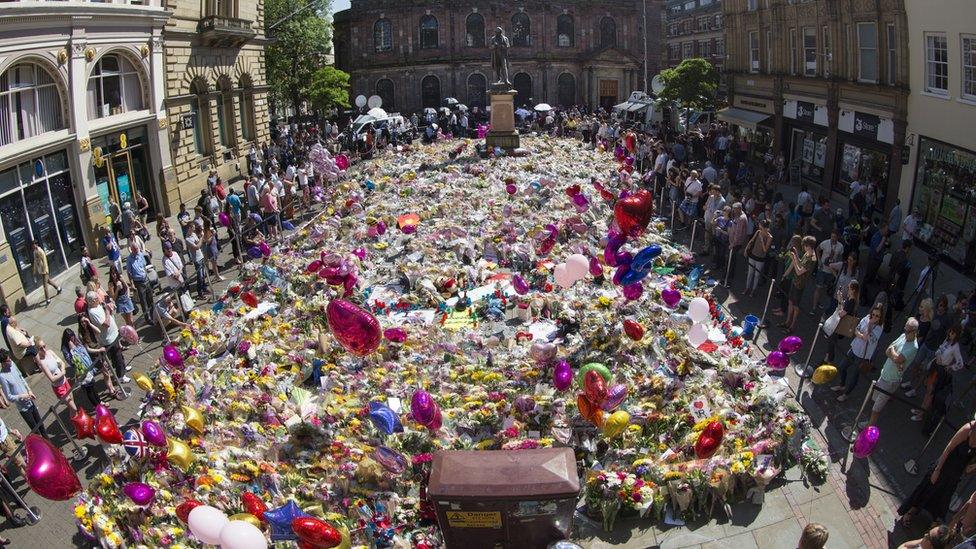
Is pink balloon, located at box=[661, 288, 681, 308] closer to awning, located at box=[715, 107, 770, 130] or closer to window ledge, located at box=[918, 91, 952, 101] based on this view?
window ledge, located at box=[918, 91, 952, 101]

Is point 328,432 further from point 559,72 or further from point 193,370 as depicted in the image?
point 559,72

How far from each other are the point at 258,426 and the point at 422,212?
9492 millimetres

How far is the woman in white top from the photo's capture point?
9867 mm

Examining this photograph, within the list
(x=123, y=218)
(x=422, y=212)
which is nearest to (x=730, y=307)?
(x=422, y=212)

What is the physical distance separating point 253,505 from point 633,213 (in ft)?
23.5

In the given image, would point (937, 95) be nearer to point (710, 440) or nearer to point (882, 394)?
point (882, 394)

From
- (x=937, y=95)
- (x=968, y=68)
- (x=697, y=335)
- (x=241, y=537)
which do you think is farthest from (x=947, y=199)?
(x=241, y=537)

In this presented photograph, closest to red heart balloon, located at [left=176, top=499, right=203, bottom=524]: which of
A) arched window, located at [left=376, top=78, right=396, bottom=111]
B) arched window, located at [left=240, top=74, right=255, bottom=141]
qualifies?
arched window, located at [left=240, top=74, right=255, bottom=141]

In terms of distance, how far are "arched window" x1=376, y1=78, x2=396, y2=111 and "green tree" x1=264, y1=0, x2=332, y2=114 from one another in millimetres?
7250

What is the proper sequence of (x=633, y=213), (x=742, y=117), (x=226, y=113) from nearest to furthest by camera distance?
(x=633, y=213) < (x=742, y=117) < (x=226, y=113)

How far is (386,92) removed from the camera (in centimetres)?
5434

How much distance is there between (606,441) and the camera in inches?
332

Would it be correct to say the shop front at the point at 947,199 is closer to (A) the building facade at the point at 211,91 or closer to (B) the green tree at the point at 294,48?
(A) the building facade at the point at 211,91

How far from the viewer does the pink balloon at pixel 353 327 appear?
893 centimetres
